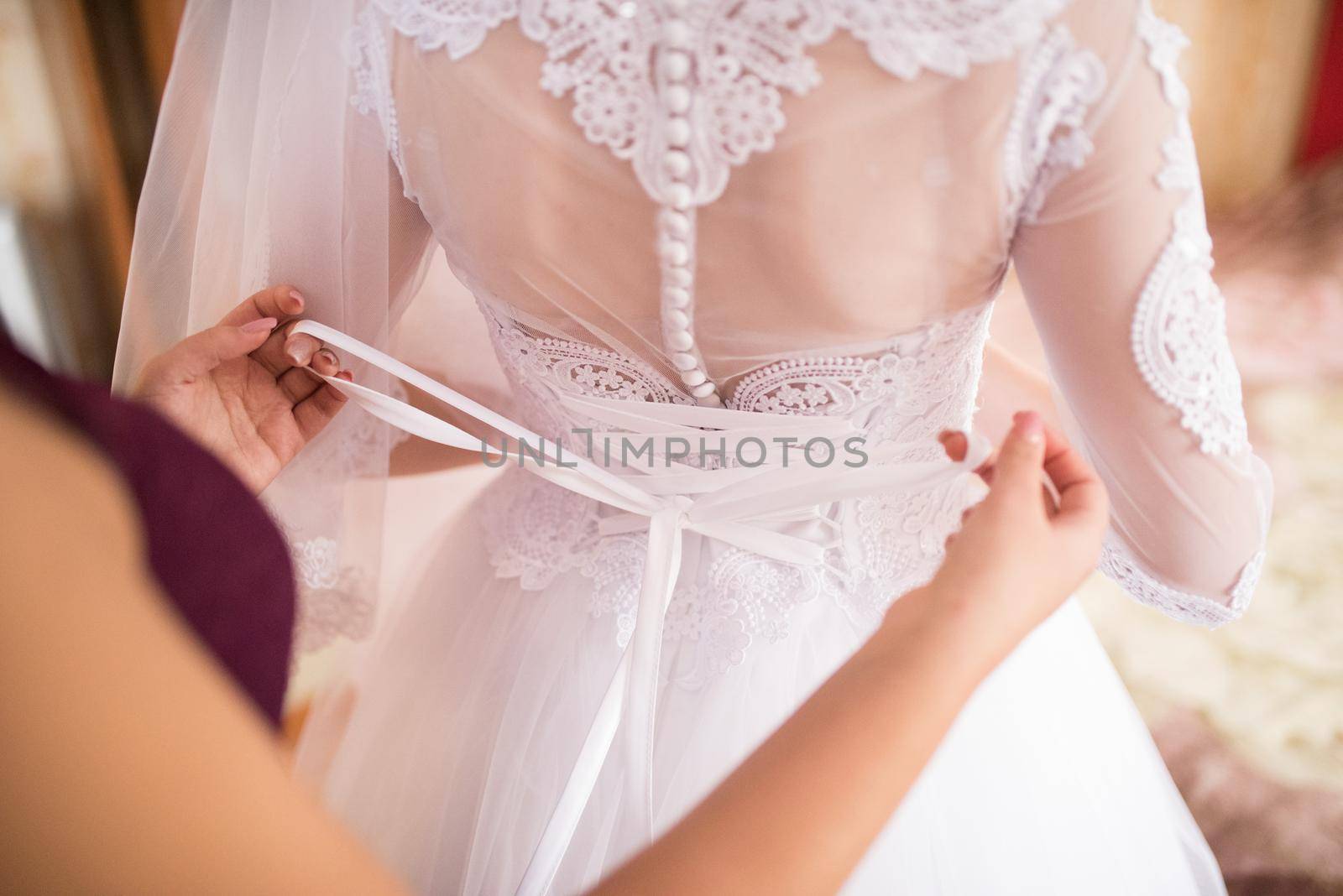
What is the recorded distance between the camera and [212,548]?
1.07ft

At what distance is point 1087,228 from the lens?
18.9 inches

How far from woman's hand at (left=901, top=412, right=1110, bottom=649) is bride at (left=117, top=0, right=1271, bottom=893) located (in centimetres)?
2

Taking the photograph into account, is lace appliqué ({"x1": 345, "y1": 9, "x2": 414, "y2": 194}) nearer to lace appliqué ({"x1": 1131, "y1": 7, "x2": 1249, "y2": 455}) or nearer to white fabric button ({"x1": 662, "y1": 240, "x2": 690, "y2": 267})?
white fabric button ({"x1": 662, "y1": 240, "x2": 690, "y2": 267})

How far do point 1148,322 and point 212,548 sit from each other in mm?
513

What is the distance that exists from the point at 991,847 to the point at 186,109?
3.08 feet

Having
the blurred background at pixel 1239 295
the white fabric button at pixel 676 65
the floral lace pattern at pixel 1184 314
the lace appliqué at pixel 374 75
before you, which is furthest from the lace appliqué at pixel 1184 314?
the blurred background at pixel 1239 295

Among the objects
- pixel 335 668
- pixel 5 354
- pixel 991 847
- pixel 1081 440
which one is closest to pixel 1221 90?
pixel 1081 440

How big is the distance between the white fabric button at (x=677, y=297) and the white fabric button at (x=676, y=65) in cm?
13

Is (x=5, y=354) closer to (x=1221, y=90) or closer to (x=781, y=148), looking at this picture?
(x=781, y=148)

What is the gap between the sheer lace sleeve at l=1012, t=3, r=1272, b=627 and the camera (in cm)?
45

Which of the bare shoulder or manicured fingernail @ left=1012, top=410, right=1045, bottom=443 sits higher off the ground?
the bare shoulder

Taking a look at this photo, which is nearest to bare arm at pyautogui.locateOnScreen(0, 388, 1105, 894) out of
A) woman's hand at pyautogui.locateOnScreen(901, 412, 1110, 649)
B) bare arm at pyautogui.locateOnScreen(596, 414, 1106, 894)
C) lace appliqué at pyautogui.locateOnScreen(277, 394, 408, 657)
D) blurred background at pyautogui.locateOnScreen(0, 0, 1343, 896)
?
bare arm at pyautogui.locateOnScreen(596, 414, 1106, 894)

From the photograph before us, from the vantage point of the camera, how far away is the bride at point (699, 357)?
1.52ft

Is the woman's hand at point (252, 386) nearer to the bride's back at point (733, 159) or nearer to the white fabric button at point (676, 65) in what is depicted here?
the bride's back at point (733, 159)
